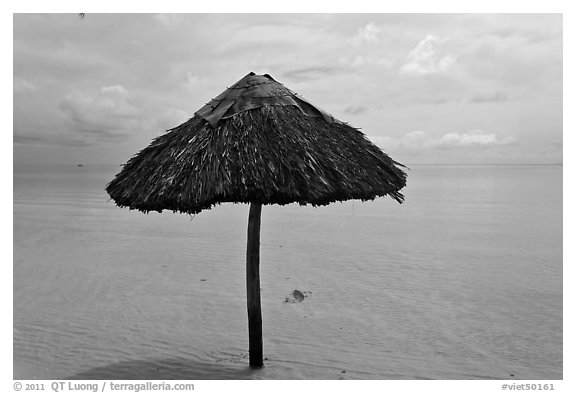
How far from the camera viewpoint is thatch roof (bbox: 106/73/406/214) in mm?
4594

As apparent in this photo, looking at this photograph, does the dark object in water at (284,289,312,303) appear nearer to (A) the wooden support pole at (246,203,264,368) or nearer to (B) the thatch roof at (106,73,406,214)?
(A) the wooden support pole at (246,203,264,368)

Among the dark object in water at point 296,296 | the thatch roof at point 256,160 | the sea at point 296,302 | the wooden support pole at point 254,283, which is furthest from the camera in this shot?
the dark object in water at point 296,296

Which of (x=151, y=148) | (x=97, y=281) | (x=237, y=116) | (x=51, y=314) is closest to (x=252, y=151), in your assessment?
(x=237, y=116)

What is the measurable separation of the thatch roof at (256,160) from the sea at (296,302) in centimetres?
192

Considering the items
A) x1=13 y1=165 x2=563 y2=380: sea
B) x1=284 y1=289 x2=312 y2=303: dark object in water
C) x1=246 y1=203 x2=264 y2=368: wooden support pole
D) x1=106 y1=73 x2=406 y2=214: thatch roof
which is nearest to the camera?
x1=106 y1=73 x2=406 y2=214: thatch roof

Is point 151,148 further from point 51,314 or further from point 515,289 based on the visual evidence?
point 515,289

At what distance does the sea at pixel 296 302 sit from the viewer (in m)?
5.89

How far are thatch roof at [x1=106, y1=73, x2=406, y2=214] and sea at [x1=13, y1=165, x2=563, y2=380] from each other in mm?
1917

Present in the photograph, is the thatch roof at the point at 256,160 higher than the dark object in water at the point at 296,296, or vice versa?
the thatch roof at the point at 256,160

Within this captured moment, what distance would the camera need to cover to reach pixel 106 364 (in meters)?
5.92

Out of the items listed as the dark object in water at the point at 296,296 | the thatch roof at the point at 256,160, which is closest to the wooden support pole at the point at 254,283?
the thatch roof at the point at 256,160

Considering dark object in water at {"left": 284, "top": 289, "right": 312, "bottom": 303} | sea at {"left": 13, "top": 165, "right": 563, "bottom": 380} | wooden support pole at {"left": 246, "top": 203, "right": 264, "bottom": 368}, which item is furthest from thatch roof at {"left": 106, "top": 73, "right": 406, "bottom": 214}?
dark object in water at {"left": 284, "top": 289, "right": 312, "bottom": 303}

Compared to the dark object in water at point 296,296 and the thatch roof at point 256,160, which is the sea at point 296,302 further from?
the thatch roof at point 256,160

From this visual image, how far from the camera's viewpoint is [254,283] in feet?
17.7
